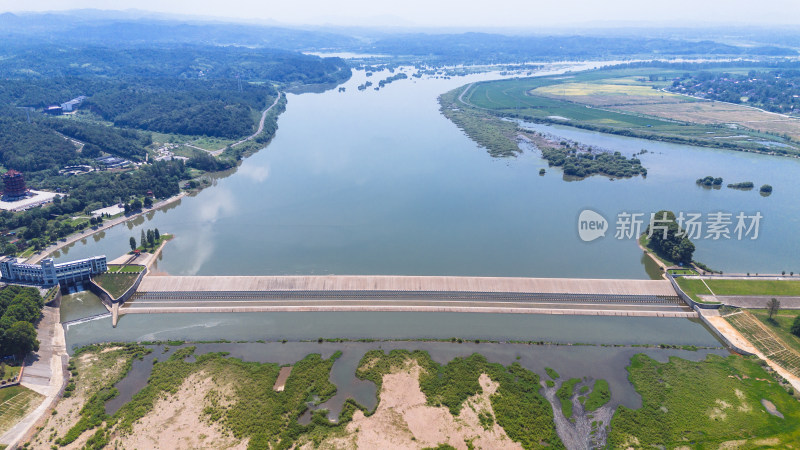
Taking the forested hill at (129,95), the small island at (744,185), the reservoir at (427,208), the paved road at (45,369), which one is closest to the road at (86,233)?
the reservoir at (427,208)

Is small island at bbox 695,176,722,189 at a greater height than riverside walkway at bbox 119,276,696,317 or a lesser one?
greater

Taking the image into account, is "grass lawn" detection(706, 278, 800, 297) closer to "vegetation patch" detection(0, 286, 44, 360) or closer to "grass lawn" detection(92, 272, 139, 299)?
"grass lawn" detection(92, 272, 139, 299)

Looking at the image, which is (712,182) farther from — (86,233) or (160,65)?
(160,65)

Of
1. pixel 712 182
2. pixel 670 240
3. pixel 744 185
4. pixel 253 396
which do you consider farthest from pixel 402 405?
pixel 744 185

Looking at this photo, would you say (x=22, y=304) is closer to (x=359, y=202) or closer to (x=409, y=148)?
(x=359, y=202)

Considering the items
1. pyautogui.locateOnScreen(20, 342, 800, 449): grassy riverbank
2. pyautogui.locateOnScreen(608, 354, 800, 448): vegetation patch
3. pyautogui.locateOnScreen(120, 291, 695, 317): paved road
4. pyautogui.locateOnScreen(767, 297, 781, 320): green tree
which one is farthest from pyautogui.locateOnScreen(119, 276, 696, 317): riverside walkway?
pyautogui.locateOnScreen(608, 354, 800, 448): vegetation patch

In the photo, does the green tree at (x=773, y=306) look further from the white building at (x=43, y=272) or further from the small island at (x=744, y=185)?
the white building at (x=43, y=272)
